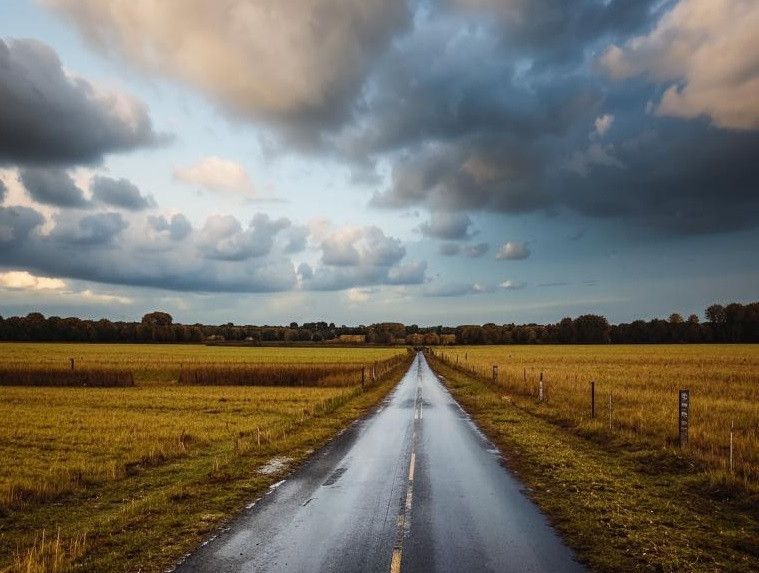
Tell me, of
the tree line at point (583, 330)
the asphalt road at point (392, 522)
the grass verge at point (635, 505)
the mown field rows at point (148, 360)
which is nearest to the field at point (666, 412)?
the grass verge at point (635, 505)

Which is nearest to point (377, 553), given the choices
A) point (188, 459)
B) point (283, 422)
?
point (188, 459)

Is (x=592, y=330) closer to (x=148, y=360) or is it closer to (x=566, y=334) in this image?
(x=566, y=334)

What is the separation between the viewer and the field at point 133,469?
8.33m

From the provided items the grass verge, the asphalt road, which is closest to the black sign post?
the grass verge

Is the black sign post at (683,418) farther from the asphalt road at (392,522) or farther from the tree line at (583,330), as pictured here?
the tree line at (583,330)

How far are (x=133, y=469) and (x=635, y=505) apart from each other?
13.2 meters

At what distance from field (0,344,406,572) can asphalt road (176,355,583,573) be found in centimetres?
95

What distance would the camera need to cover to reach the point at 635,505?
10320mm

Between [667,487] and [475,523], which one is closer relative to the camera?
[475,523]

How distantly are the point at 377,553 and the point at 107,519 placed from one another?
557 centimetres

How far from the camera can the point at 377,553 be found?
770cm

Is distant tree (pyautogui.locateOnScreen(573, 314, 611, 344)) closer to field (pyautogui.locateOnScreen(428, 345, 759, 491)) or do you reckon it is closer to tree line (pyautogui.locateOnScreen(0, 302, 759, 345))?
tree line (pyautogui.locateOnScreen(0, 302, 759, 345))

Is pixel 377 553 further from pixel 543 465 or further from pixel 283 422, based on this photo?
pixel 283 422

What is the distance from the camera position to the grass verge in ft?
25.3
